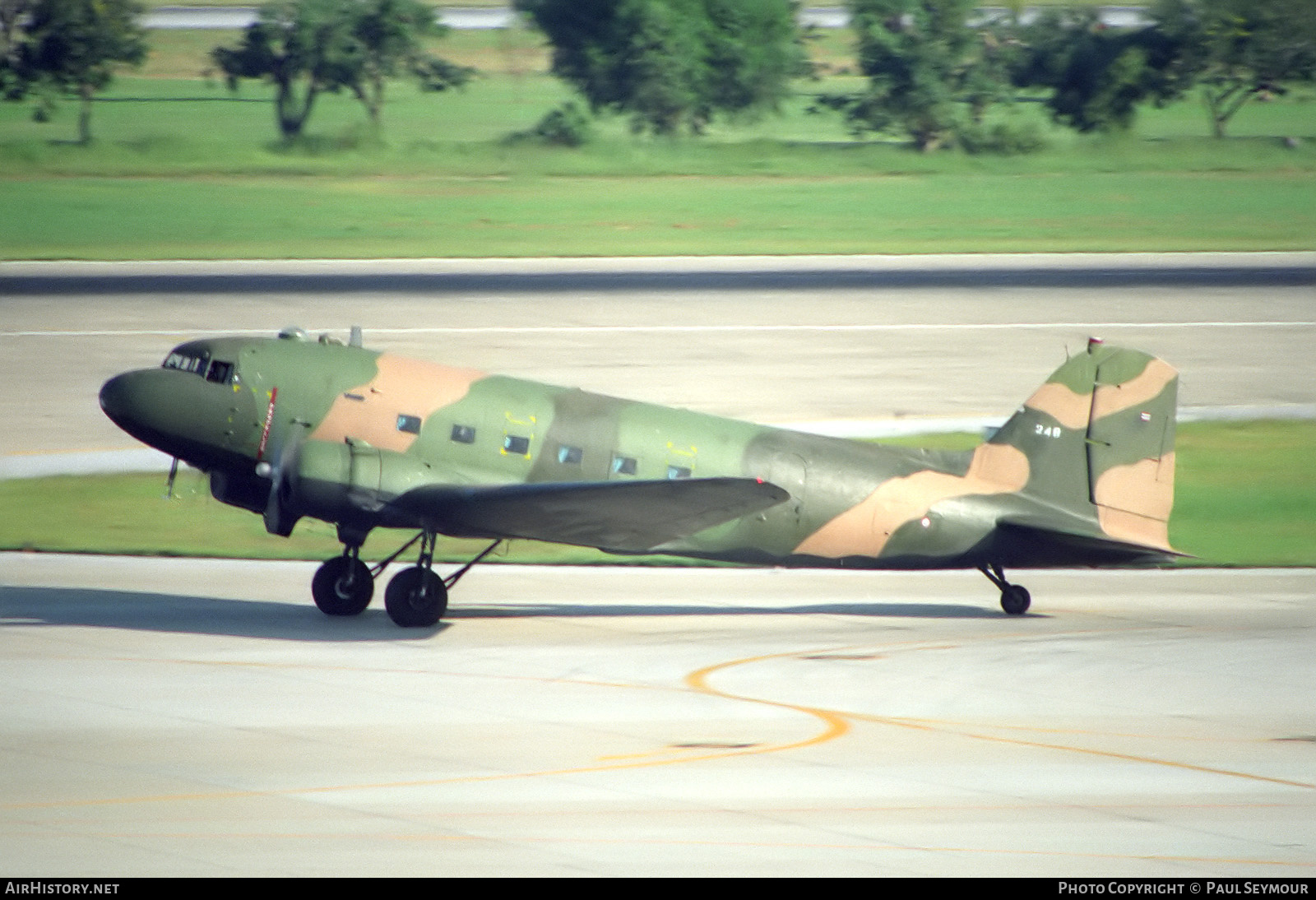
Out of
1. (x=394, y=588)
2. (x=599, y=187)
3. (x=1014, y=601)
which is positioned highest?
(x=394, y=588)

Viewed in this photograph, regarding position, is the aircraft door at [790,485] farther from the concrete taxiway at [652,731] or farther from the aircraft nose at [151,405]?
the aircraft nose at [151,405]

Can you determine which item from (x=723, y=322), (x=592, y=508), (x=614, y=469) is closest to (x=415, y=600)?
(x=592, y=508)

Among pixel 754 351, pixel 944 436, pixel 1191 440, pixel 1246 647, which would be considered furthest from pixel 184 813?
pixel 754 351

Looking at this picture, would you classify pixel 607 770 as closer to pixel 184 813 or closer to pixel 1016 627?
pixel 184 813

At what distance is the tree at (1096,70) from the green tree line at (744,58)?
9 cm

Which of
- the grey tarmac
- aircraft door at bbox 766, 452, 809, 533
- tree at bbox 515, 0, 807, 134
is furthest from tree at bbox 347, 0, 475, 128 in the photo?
aircraft door at bbox 766, 452, 809, 533

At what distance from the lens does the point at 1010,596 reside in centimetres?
2430

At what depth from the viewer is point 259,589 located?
25.3 m

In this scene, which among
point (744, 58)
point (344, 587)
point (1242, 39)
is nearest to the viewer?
point (344, 587)

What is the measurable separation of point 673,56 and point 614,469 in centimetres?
6673

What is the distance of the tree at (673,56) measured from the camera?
86500 millimetres

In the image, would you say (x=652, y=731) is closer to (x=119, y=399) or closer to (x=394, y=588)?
(x=394, y=588)

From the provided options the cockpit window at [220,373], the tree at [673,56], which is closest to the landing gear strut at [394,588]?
the cockpit window at [220,373]

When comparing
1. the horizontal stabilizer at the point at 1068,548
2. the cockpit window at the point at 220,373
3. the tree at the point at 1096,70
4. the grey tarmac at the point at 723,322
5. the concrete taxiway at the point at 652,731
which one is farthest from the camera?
the tree at the point at 1096,70
